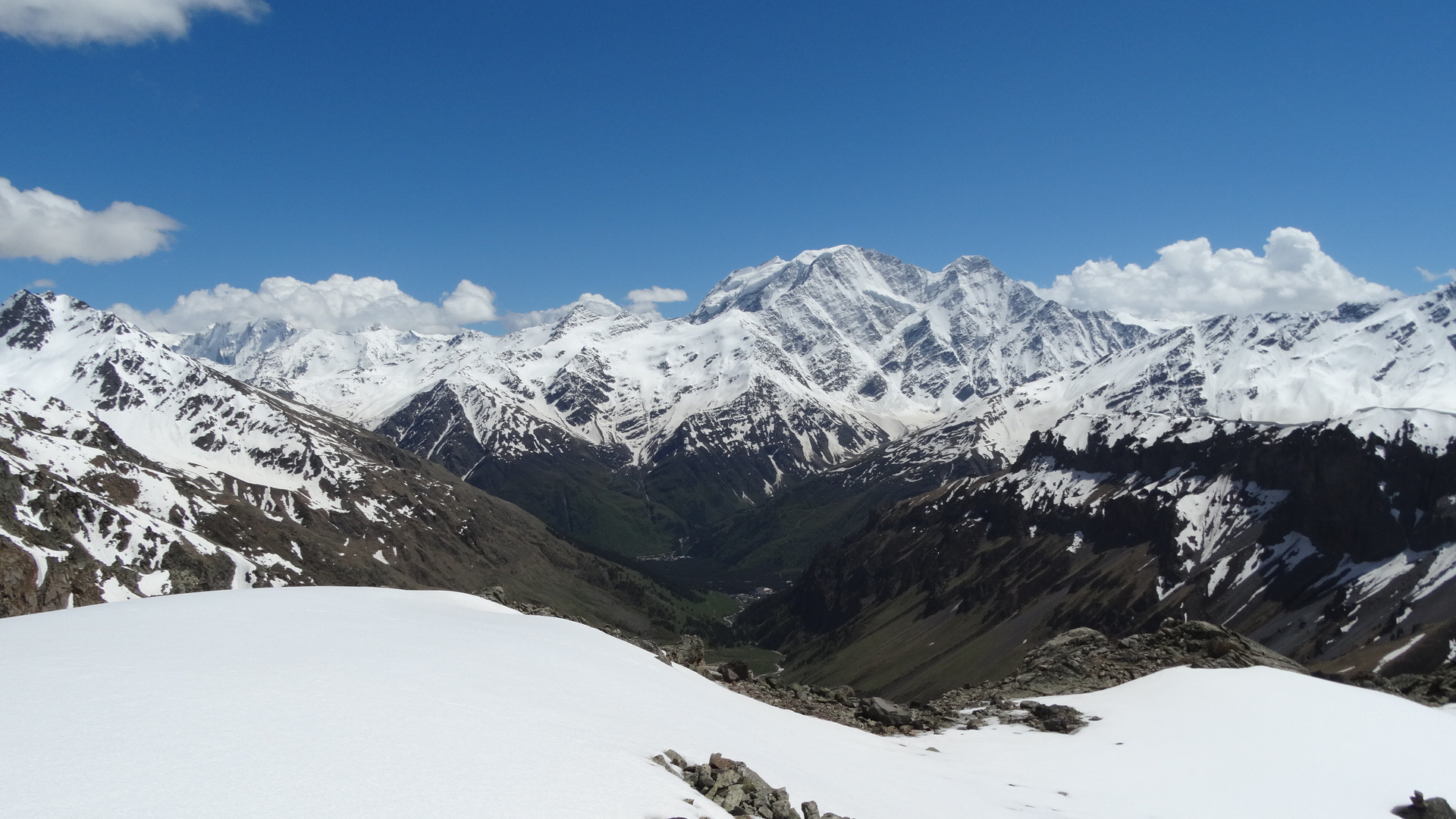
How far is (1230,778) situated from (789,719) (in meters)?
14.5

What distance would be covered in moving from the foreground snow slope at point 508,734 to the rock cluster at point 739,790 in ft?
2.83

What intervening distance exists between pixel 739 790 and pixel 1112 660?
35.4 m

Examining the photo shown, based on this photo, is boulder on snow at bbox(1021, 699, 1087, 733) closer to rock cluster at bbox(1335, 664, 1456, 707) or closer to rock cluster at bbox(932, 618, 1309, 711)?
rock cluster at bbox(932, 618, 1309, 711)

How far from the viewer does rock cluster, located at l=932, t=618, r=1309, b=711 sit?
43031mm

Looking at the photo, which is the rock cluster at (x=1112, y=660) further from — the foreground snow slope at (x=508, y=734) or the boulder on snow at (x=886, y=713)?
the foreground snow slope at (x=508, y=734)

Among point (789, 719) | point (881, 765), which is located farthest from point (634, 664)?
point (881, 765)

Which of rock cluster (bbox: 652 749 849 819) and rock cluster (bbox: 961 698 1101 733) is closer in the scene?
rock cluster (bbox: 652 749 849 819)

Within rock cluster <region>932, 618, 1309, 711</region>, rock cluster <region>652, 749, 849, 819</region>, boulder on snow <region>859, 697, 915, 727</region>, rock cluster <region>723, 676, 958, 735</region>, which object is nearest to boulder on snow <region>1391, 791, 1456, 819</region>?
rock cluster <region>723, 676, 958, 735</region>

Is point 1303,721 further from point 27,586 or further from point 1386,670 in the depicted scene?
point 1386,670

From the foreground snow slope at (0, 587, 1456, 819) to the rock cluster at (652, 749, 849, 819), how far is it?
2.83 feet

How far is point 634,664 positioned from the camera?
3112 cm

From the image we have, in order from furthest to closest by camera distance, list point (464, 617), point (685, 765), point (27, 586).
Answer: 1. point (27, 586)
2. point (464, 617)
3. point (685, 765)

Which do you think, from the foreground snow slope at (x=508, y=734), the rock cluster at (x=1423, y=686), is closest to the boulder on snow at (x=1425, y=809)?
the foreground snow slope at (x=508, y=734)

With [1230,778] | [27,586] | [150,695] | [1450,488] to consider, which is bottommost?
[1230,778]
